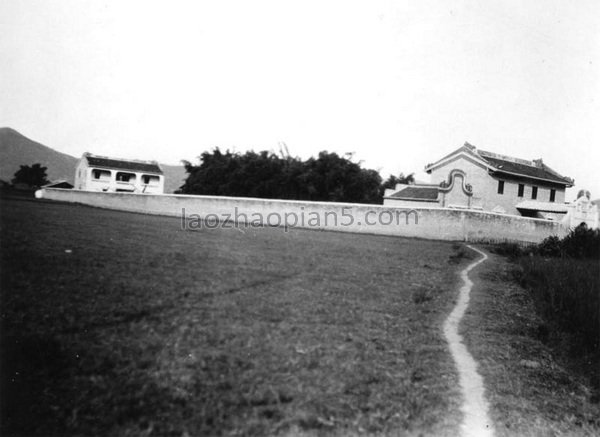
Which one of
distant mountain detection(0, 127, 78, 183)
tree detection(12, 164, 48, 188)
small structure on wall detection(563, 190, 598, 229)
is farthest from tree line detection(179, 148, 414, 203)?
distant mountain detection(0, 127, 78, 183)

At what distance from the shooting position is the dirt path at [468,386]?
3.67m

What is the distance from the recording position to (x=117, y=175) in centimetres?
5369

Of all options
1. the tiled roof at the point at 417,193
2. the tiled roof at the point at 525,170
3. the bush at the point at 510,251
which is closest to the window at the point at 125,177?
the tiled roof at the point at 417,193

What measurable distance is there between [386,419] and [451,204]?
101 ft

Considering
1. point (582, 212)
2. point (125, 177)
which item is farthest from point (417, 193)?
point (125, 177)

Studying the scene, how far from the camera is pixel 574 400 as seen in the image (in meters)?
4.64

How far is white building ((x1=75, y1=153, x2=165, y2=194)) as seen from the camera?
2055 inches

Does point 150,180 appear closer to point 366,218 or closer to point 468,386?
point 366,218

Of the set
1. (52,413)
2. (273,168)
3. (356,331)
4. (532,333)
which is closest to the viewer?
(52,413)

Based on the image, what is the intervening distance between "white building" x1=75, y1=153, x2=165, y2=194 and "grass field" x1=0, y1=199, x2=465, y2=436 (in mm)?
48944

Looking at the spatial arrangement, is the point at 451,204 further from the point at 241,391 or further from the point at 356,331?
the point at 241,391

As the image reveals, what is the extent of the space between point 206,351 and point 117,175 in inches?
2186

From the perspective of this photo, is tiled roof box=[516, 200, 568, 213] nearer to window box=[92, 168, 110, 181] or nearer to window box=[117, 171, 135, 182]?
window box=[117, 171, 135, 182]

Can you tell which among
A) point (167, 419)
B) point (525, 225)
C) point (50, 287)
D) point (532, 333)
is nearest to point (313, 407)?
point (167, 419)
